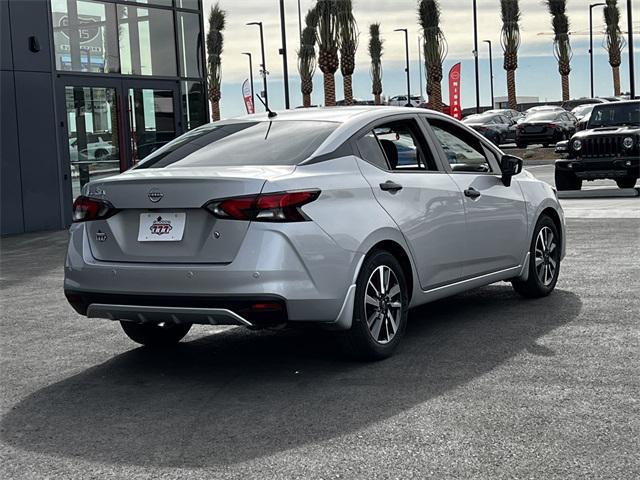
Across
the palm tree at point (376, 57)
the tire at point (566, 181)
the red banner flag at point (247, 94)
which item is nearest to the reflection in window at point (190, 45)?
the tire at point (566, 181)

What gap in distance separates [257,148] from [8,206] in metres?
12.2

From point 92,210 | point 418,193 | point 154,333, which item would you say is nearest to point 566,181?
point 418,193

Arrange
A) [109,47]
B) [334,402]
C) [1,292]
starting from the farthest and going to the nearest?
[109,47]
[1,292]
[334,402]

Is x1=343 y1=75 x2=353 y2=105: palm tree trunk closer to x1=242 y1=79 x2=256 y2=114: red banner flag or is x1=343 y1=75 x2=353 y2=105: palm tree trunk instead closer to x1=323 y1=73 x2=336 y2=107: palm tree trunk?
x1=323 y1=73 x2=336 y2=107: palm tree trunk

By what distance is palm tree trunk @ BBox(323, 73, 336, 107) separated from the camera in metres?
44.5

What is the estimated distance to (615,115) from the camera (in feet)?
69.1

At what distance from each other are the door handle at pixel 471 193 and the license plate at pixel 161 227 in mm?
2446

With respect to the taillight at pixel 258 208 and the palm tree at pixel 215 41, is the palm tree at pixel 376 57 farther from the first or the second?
the taillight at pixel 258 208

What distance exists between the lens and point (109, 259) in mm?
6289

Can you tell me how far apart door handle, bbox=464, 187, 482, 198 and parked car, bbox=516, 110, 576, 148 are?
32588 mm

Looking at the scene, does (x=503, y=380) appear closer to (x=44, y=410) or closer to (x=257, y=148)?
(x=257, y=148)

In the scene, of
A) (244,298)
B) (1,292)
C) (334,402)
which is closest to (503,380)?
(334,402)

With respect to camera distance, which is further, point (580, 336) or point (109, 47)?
point (109, 47)

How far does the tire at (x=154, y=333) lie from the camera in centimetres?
721
